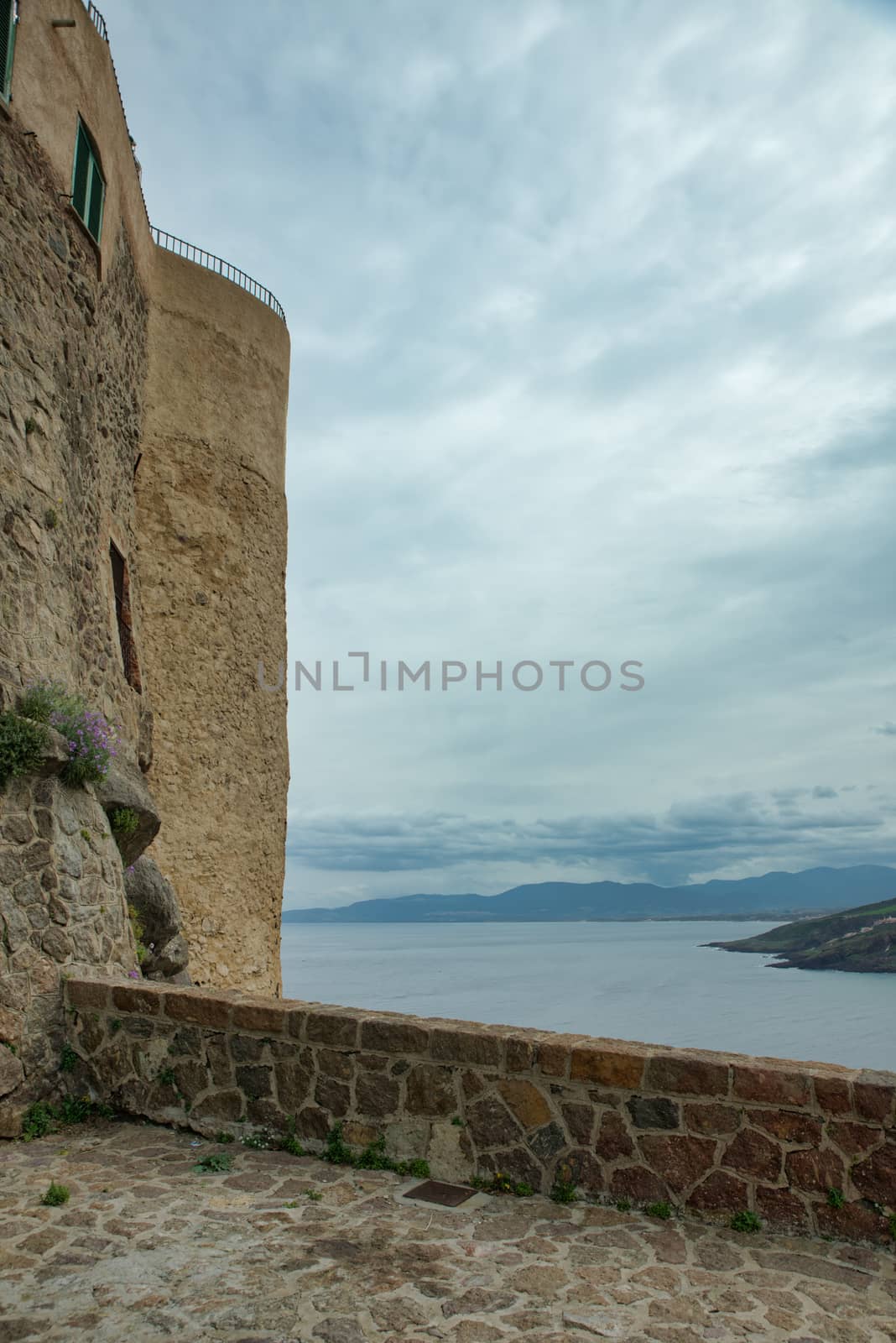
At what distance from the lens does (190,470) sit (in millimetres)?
14195

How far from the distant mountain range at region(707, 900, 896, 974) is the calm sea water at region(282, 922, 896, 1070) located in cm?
214

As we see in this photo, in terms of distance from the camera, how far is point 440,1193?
15.5ft

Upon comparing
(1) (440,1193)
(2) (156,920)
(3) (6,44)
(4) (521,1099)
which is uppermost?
(3) (6,44)

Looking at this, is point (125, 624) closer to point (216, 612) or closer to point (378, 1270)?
point (216, 612)

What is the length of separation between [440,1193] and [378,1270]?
937 millimetres

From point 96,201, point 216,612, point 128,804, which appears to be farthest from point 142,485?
point 128,804

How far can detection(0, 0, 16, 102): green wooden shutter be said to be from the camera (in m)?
8.58

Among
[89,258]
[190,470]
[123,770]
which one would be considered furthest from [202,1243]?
[190,470]

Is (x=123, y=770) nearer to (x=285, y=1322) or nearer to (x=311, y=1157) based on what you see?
(x=311, y=1157)

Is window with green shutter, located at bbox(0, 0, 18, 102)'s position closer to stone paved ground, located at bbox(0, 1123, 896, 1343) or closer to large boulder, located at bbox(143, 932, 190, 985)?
large boulder, located at bbox(143, 932, 190, 985)

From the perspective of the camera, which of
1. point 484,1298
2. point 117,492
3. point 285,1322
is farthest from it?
point 117,492

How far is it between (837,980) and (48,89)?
67.0m

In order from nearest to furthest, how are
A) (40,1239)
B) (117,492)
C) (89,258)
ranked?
1. (40,1239)
2. (89,258)
3. (117,492)

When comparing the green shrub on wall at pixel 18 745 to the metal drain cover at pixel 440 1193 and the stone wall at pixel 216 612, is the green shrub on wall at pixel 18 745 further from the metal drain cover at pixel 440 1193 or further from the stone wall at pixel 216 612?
the stone wall at pixel 216 612
